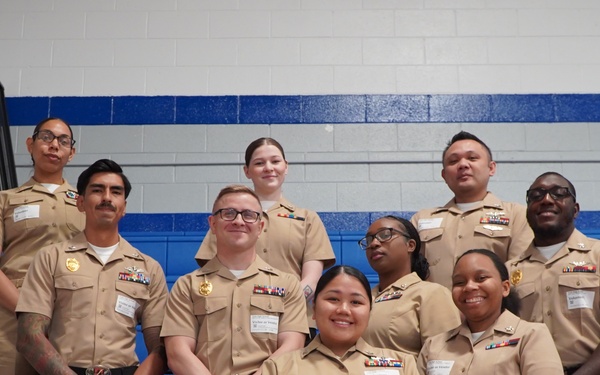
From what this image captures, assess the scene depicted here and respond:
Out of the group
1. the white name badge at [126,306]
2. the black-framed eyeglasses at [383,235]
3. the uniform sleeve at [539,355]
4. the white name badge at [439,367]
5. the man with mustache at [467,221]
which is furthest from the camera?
the man with mustache at [467,221]

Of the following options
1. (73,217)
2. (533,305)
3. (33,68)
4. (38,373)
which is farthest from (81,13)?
(533,305)

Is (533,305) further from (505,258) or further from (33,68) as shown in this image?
(33,68)

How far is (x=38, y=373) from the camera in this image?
12.2ft

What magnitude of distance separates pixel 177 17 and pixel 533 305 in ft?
14.0

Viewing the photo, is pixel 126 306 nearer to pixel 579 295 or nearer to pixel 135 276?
pixel 135 276

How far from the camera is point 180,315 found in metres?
3.48

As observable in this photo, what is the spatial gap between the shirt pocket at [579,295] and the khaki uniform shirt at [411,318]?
47cm

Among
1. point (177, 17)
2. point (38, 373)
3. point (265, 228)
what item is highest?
point (177, 17)

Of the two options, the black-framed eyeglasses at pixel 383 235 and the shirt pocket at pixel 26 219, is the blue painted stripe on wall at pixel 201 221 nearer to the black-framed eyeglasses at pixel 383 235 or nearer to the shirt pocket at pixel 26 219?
the shirt pocket at pixel 26 219

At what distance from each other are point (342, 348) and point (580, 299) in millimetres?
1116

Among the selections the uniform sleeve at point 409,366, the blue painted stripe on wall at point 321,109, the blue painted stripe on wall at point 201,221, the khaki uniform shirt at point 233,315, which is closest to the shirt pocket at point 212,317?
→ the khaki uniform shirt at point 233,315

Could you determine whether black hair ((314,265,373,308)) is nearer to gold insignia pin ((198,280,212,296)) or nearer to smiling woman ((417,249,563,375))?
smiling woman ((417,249,563,375))

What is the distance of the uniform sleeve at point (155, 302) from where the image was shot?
12.3ft

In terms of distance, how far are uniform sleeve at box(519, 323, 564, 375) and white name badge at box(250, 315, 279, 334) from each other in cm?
102
